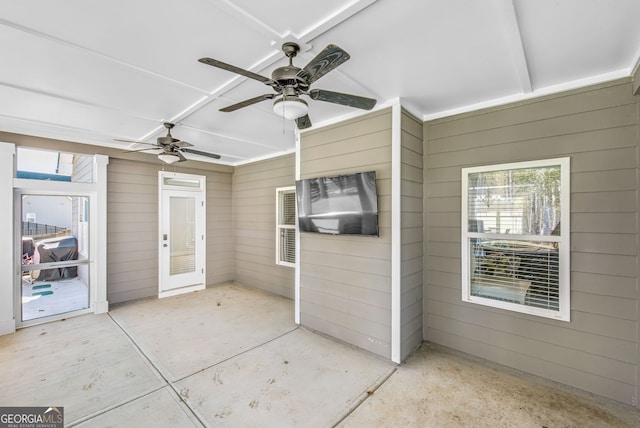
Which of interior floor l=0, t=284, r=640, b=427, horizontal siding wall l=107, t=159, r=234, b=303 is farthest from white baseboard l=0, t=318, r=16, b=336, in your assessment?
horizontal siding wall l=107, t=159, r=234, b=303

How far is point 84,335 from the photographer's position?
342 cm

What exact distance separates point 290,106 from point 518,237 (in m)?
2.45

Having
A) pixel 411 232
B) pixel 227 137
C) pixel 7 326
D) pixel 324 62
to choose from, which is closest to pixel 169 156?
pixel 227 137

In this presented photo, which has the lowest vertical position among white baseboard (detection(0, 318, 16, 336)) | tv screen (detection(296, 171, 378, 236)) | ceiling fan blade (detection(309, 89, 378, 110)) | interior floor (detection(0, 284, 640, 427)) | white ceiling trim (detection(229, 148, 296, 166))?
interior floor (detection(0, 284, 640, 427))

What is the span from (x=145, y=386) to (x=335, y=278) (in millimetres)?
2082

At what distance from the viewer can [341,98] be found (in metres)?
2.01

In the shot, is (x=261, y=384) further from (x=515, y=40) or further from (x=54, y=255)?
(x=54, y=255)

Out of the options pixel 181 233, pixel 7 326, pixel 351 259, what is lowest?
pixel 7 326

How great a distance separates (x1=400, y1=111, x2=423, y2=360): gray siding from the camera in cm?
279

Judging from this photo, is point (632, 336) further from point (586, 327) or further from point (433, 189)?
point (433, 189)

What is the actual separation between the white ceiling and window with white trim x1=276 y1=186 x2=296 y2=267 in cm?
211

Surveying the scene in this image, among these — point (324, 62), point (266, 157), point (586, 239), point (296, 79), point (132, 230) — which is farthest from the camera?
point (266, 157)

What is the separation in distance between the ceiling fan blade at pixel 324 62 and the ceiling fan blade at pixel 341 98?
0.18 meters

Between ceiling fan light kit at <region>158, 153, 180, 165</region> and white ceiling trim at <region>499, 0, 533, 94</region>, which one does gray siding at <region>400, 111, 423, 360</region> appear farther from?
ceiling fan light kit at <region>158, 153, 180, 165</region>
